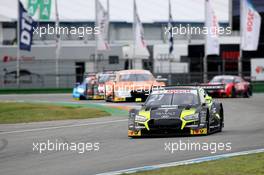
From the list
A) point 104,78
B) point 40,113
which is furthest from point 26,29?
point 40,113

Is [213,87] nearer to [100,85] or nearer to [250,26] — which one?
[100,85]

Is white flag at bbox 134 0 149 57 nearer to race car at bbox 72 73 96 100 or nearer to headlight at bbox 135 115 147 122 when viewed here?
race car at bbox 72 73 96 100

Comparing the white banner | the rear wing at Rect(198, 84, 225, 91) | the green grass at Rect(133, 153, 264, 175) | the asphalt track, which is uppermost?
the white banner

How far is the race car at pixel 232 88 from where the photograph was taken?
36.5 metres

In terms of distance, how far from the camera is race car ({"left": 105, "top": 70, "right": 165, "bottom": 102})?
31.7 meters

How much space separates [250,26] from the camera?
43500 millimetres

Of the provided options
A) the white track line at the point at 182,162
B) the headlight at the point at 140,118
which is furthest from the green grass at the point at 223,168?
the headlight at the point at 140,118

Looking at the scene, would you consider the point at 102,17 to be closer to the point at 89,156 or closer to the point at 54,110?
the point at 54,110

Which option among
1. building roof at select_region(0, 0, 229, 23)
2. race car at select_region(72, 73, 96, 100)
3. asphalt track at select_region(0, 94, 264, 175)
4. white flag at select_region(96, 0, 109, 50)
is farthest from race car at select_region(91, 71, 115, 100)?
building roof at select_region(0, 0, 229, 23)

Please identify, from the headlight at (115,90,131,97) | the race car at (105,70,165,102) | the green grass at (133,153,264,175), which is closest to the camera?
the green grass at (133,153,264,175)

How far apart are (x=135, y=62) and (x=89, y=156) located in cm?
3601

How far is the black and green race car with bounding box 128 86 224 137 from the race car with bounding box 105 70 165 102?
13.6 m

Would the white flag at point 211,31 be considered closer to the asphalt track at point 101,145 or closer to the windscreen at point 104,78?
the windscreen at point 104,78

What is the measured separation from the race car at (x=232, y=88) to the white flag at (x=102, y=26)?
11.4 metres
